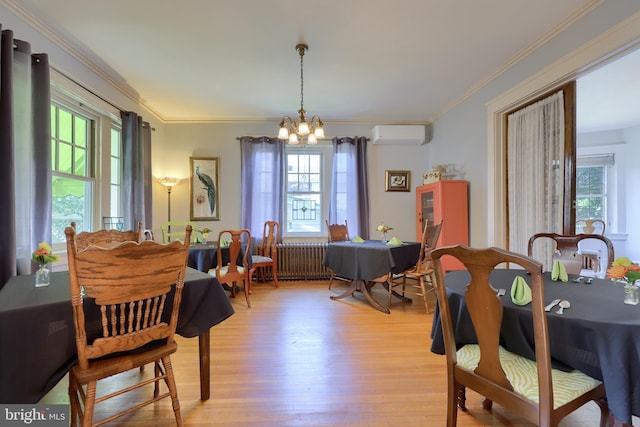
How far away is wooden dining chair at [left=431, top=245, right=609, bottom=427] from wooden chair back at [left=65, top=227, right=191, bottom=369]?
48.8 inches

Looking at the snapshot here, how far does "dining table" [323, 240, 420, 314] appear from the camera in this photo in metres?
3.15

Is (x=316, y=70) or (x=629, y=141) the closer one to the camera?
(x=316, y=70)

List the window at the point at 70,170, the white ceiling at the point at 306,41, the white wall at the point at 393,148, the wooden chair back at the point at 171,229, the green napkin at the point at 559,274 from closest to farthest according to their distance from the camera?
the green napkin at the point at 559,274
the white ceiling at the point at 306,41
the white wall at the point at 393,148
the window at the point at 70,170
the wooden chair back at the point at 171,229

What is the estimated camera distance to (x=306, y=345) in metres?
2.42

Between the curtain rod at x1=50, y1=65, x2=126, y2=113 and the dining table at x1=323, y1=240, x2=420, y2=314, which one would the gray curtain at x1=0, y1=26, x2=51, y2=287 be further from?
the dining table at x1=323, y1=240, x2=420, y2=314

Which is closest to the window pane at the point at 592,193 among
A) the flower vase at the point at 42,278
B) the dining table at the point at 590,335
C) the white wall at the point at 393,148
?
the white wall at the point at 393,148

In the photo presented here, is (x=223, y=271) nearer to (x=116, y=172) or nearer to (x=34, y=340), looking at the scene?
(x=116, y=172)

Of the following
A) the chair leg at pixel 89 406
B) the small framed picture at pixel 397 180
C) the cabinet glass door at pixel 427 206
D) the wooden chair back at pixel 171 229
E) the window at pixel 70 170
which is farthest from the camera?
the small framed picture at pixel 397 180

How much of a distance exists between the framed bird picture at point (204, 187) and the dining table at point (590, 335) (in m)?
4.26

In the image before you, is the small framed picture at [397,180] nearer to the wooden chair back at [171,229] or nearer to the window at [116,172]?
the wooden chair back at [171,229]

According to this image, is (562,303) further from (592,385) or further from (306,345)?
(306,345)

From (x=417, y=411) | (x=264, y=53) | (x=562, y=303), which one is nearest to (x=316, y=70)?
(x=264, y=53)

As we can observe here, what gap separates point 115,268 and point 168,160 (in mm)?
4152
